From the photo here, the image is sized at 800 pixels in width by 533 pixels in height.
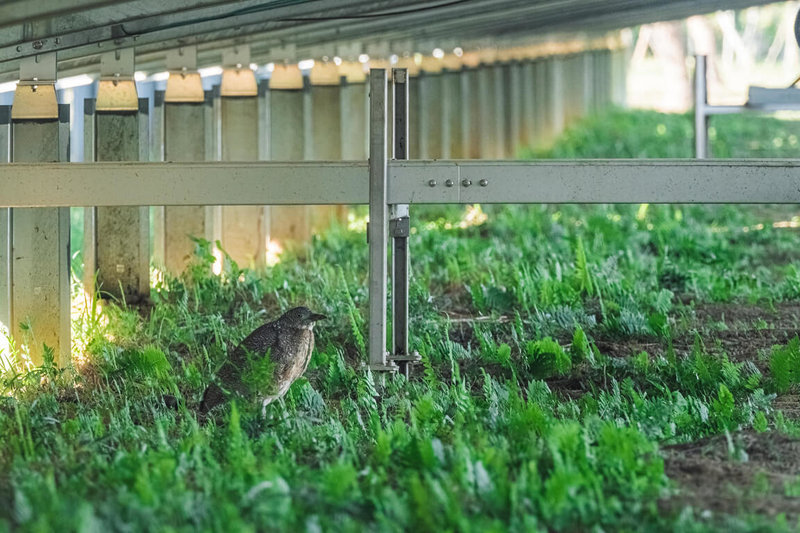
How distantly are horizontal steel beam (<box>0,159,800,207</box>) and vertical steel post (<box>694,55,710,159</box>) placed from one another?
6966 mm

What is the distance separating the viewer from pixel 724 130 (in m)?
27.3

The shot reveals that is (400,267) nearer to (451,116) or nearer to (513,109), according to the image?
(451,116)

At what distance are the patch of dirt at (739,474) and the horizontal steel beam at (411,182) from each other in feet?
5.78

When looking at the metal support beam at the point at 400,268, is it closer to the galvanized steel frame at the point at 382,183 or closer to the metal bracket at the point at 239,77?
the galvanized steel frame at the point at 382,183

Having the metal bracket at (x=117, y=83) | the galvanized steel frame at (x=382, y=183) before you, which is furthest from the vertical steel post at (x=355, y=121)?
the galvanized steel frame at (x=382, y=183)

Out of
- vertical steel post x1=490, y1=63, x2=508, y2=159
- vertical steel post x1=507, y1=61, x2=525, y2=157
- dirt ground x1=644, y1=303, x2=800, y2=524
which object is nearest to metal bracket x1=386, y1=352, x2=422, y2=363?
dirt ground x1=644, y1=303, x2=800, y2=524

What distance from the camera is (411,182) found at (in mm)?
7023

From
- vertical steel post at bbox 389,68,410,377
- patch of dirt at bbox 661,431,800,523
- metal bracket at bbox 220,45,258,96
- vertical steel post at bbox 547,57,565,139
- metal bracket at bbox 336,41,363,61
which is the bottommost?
patch of dirt at bbox 661,431,800,523

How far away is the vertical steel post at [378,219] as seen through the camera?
22.9ft

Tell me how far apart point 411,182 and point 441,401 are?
50.1 inches

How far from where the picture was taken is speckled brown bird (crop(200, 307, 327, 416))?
6172 mm

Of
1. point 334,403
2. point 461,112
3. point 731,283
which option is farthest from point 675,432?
point 461,112

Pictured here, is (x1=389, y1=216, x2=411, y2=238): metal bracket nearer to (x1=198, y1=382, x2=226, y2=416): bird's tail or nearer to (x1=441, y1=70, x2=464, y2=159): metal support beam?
(x1=198, y1=382, x2=226, y2=416): bird's tail

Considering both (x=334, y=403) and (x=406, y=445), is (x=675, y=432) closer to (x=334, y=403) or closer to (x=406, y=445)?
(x=406, y=445)
